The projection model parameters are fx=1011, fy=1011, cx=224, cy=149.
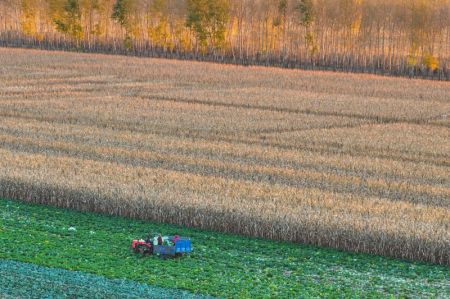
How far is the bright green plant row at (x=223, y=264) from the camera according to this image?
15820mm

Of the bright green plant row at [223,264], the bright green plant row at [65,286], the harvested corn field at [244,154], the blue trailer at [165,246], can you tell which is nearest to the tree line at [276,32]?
the harvested corn field at [244,154]

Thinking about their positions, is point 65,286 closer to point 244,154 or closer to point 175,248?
point 175,248

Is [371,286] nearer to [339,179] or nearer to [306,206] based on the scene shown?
[306,206]

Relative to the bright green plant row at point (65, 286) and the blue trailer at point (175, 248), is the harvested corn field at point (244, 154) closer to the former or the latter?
the blue trailer at point (175, 248)

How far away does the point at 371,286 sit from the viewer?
52.9ft

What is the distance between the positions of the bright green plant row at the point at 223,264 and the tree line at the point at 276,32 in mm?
45876

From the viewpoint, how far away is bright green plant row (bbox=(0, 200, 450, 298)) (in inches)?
623

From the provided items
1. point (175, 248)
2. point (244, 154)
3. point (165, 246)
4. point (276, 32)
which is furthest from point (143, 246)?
point (276, 32)

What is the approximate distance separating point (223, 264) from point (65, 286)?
9.86 ft

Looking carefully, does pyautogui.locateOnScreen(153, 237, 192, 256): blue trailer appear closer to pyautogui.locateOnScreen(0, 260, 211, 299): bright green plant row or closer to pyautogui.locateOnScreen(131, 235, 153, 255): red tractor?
pyautogui.locateOnScreen(131, 235, 153, 255): red tractor

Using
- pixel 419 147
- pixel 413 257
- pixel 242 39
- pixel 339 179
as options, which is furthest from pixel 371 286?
pixel 242 39

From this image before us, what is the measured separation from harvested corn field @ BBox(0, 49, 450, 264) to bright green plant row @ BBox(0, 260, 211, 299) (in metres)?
4.07

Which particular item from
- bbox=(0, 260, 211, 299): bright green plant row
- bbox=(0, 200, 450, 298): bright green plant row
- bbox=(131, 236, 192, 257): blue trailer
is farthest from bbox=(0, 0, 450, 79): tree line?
bbox=(0, 260, 211, 299): bright green plant row

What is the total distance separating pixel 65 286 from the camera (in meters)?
15.4
